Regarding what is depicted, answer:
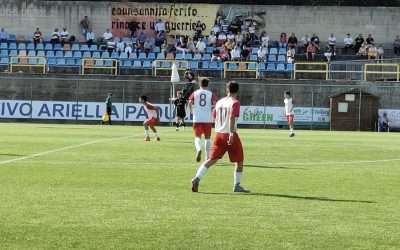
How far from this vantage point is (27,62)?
5322 cm

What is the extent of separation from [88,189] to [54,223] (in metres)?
3.79

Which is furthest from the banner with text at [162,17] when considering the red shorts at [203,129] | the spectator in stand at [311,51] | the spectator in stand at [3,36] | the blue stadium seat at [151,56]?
the red shorts at [203,129]

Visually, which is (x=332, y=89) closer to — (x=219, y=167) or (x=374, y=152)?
(x=374, y=152)

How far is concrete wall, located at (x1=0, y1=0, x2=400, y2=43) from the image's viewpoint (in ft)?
190

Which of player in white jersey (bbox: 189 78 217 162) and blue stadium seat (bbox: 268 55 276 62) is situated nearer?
player in white jersey (bbox: 189 78 217 162)

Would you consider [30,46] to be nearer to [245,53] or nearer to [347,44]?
[245,53]

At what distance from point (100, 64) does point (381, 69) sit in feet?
57.2

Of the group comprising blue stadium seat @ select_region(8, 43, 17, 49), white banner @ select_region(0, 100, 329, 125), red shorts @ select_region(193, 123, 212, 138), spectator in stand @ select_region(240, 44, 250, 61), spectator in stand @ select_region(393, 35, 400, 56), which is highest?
spectator in stand @ select_region(393, 35, 400, 56)

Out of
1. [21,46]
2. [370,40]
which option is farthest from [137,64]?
[370,40]

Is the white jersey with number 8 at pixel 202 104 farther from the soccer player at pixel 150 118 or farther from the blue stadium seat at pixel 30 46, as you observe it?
the blue stadium seat at pixel 30 46

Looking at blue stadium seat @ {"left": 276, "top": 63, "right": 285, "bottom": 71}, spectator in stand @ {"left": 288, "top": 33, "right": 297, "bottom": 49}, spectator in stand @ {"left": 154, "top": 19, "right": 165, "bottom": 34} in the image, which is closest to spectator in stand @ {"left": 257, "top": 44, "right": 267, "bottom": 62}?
blue stadium seat @ {"left": 276, "top": 63, "right": 285, "bottom": 71}

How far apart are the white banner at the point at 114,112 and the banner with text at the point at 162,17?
9325 mm

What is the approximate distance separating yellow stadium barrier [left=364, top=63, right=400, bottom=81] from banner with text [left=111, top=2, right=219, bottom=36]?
41.6 feet

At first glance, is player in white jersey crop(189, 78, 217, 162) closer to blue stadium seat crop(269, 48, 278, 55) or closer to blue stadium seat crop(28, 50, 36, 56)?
blue stadium seat crop(269, 48, 278, 55)
